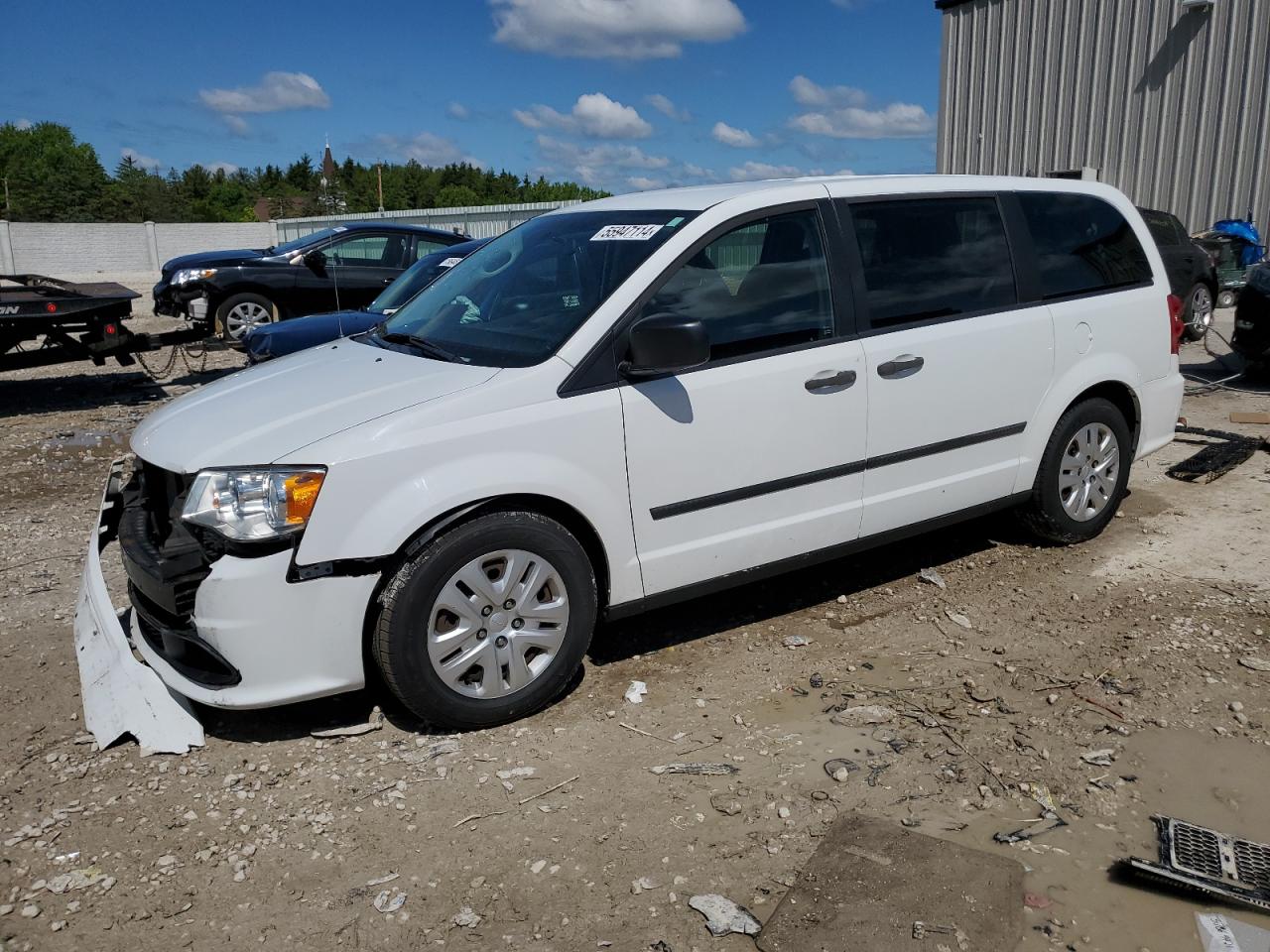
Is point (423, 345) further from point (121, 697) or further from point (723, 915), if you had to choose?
point (723, 915)

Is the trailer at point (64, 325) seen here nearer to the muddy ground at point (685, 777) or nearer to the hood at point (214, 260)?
the hood at point (214, 260)

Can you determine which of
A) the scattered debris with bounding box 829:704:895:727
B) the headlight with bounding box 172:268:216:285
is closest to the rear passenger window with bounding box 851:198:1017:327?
the scattered debris with bounding box 829:704:895:727

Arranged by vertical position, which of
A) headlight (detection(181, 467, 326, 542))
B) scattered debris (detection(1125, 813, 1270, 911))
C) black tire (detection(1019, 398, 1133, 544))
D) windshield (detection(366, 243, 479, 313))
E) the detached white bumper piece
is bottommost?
scattered debris (detection(1125, 813, 1270, 911))

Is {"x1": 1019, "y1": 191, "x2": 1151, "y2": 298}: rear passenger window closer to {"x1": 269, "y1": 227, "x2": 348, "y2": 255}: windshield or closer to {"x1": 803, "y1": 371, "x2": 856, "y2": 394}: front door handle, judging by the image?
{"x1": 803, "y1": 371, "x2": 856, "y2": 394}: front door handle

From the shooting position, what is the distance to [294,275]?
12.4 m

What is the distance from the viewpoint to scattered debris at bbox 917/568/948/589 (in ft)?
17.0

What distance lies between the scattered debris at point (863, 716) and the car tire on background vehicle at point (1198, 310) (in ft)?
36.6

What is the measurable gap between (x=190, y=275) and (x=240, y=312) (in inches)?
27.1

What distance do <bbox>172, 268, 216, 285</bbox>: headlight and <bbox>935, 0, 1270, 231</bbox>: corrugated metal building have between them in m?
15.4

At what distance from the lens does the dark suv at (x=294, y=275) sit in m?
12.1

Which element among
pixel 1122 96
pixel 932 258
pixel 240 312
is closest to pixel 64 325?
pixel 240 312

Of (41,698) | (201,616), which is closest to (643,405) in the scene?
(201,616)

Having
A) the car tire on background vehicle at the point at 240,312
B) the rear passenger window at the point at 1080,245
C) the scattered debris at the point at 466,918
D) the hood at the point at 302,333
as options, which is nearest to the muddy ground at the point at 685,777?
the scattered debris at the point at 466,918

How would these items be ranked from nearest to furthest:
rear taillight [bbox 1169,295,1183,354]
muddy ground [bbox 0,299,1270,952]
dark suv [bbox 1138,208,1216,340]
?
muddy ground [bbox 0,299,1270,952], rear taillight [bbox 1169,295,1183,354], dark suv [bbox 1138,208,1216,340]
